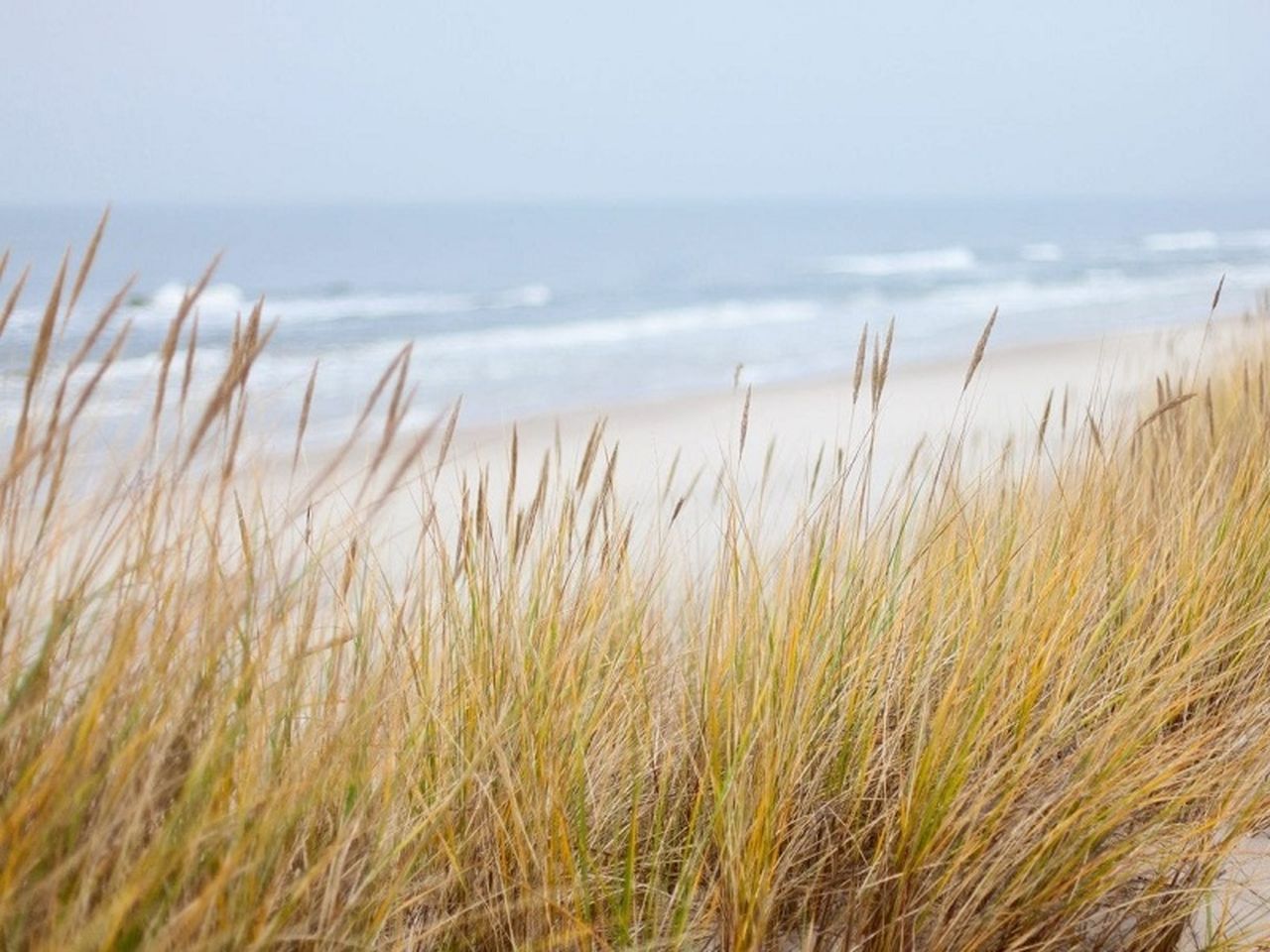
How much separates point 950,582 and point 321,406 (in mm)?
8386

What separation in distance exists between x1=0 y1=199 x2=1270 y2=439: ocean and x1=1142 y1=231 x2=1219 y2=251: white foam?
0.68 ft

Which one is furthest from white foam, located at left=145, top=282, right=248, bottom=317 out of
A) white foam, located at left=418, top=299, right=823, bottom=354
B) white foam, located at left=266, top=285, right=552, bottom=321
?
white foam, located at left=418, top=299, right=823, bottom=354

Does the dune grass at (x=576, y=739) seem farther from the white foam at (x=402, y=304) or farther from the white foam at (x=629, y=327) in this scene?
the white foam at (x=402, y=304)

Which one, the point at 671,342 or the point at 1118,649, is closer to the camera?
the point at 1118,649

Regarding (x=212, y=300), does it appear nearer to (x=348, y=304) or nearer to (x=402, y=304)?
(x=348, y=304)

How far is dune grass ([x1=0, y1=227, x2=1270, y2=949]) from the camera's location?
127cm

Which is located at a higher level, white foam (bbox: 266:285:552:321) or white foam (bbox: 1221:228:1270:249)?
white foam (bbox: 1221:228:1270:249)

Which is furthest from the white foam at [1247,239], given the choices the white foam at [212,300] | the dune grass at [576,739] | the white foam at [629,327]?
the dune grass at [576,739]

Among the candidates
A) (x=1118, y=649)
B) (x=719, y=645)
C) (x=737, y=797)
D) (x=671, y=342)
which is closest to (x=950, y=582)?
(x=1118, y=649)

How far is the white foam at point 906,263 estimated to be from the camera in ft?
93.4

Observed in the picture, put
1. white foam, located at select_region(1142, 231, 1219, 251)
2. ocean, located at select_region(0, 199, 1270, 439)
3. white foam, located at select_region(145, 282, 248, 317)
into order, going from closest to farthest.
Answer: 1. ocean, located at select_region(0, 199, 1270, 439)
2. white foam, located at select_region(145, 282, 248, 317)
3. white foam, located at select_region(1142, 231, 1219, 251)

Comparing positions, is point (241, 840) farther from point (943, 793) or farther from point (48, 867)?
point (943, 793)

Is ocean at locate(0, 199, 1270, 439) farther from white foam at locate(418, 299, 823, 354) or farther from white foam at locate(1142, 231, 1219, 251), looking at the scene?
white foam at locate(1142, 231, 1219, 251)

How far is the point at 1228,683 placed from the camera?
237 centimetres
